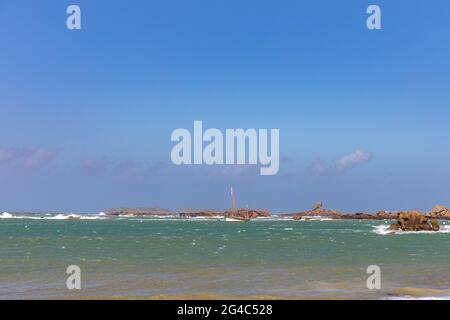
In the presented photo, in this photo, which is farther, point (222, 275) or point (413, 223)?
point (413, 223)

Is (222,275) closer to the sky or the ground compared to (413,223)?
closer to the sky

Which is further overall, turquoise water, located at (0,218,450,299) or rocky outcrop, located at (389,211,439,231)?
rocky outcrop, located at (389,211,439,231)

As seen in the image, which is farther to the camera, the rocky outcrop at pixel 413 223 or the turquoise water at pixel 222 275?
the rocky outcrop at pixel 413 223

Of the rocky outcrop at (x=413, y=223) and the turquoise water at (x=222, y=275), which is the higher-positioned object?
the turquoise water at (x=222, y=275)

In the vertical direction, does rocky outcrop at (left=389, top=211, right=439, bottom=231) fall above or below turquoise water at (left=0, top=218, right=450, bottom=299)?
below
